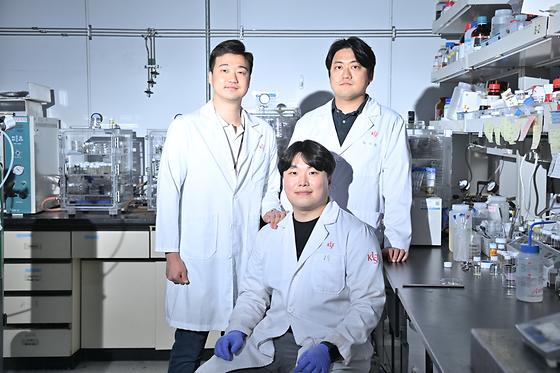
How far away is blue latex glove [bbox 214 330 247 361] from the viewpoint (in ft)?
6.40

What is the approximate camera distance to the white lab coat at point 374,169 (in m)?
2.57

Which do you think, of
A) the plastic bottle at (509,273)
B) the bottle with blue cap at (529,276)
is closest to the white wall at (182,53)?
the plastic bottle at (509,273)

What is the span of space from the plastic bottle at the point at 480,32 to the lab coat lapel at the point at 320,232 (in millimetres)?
1242

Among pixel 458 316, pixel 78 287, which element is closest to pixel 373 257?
pixel 458 316

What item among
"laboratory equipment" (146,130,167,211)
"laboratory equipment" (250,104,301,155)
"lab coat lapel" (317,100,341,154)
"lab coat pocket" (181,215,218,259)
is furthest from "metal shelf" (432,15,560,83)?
"laboratory equipment" (146,130,167,211)

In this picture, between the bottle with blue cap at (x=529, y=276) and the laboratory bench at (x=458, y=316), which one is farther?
the bottle with blue cap at (x=529, y=276)

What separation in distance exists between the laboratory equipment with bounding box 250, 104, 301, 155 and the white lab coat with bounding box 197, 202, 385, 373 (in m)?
1.79

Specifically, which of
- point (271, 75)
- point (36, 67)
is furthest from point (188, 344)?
point (36, 67)

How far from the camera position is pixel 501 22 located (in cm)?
272

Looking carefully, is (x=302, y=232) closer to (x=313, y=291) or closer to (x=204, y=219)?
(x=313, y=291)

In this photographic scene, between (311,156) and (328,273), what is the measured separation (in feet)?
1.26

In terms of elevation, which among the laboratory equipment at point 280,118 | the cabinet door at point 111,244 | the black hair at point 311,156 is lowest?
the cabinet door at point 111,244

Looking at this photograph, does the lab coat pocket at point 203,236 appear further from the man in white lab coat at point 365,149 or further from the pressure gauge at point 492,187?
the pressure gauge at point 492,187

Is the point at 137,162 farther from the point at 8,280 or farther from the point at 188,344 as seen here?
the point at 188,344
